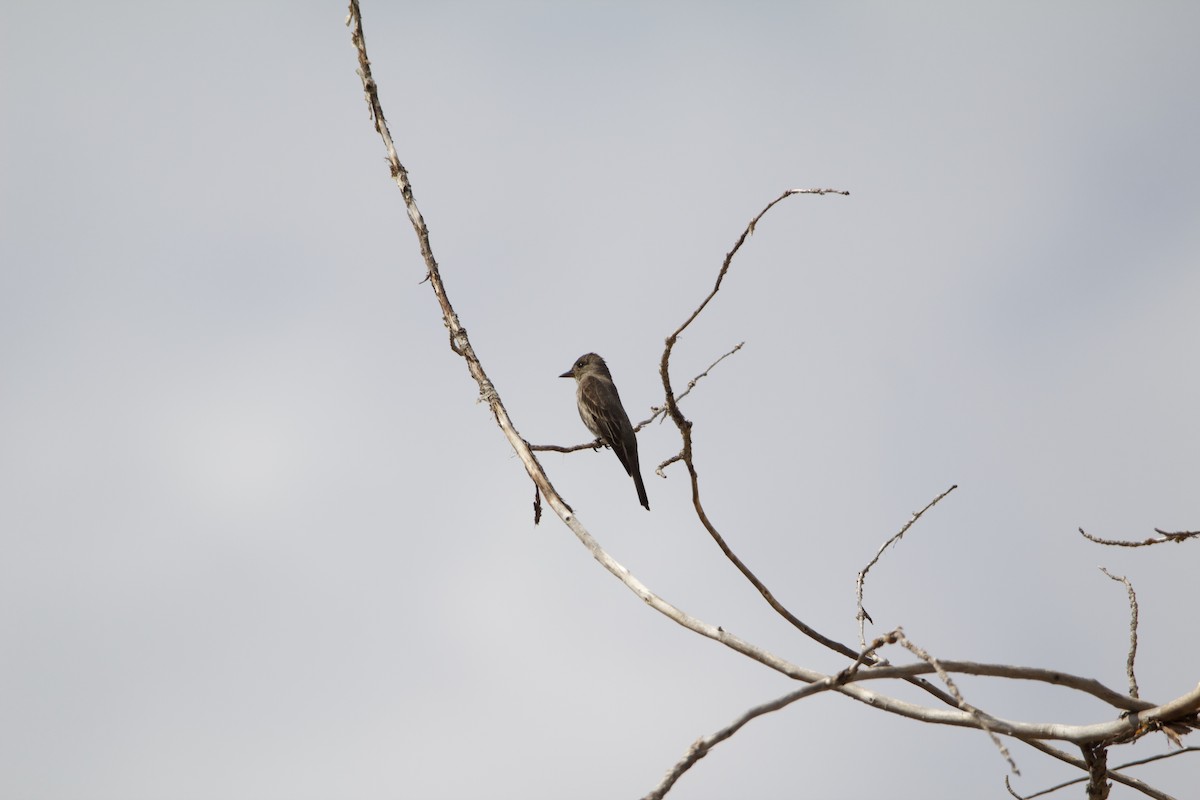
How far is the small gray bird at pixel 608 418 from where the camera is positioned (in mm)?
13562

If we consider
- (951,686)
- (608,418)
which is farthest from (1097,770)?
(608,418)

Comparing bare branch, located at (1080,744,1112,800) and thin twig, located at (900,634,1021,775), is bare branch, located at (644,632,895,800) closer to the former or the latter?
thin twig, located at (900,634,1021,775)

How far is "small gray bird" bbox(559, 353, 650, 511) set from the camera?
13.6m

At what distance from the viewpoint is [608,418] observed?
45.0 ft

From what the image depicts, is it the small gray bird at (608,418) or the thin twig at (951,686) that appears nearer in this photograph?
the thin twig at (951,686)

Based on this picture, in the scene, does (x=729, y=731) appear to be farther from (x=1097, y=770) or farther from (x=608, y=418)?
(x=608, y=418)

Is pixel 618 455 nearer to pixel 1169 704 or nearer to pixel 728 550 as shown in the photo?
pixel 728 550

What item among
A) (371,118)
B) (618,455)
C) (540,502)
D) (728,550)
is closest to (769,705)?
(728,550)

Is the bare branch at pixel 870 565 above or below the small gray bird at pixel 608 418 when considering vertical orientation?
below

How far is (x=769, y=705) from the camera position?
9.89 feet

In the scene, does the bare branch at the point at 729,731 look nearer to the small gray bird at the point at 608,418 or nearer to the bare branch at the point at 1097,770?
the bare branch at the point at 1097,770

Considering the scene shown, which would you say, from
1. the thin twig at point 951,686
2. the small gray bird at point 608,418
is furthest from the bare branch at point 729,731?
the small gray bird at point 608,418

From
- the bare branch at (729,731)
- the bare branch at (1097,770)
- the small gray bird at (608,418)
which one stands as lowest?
the bare branch at (729,731)

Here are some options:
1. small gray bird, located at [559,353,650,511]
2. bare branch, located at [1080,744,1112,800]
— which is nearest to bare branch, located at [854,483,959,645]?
bare branch, located at [1080,744,1112,800]
